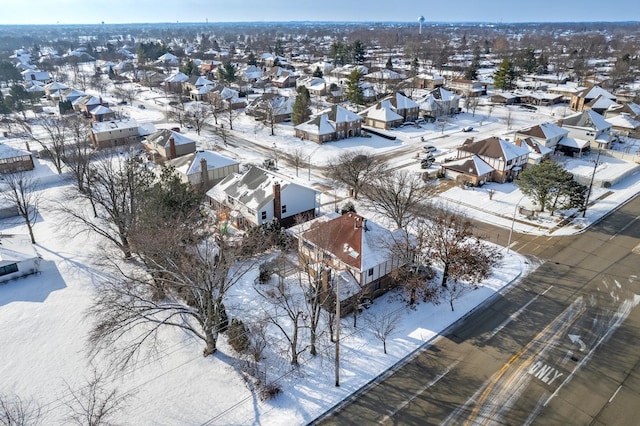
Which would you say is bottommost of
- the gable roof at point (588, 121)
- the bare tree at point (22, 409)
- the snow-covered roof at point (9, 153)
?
the bare tree at point (22, 409)

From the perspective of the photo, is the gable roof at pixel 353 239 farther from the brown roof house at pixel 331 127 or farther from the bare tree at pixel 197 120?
the bare tree at pixel 197 120

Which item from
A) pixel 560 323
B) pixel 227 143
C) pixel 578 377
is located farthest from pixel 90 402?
pixel 227 143

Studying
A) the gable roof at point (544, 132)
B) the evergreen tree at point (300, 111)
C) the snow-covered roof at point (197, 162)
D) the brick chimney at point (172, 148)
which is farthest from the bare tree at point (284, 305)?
the evergreen tree at point (300, 111)

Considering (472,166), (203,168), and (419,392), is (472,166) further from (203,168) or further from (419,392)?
(419,392)

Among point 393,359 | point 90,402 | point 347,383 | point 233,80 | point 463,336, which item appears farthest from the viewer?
point 233,80

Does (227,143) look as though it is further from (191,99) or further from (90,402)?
(90,402)

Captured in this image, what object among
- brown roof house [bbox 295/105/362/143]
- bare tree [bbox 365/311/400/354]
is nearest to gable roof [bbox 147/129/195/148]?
brown roof house [bbox 295/105/362/143]
